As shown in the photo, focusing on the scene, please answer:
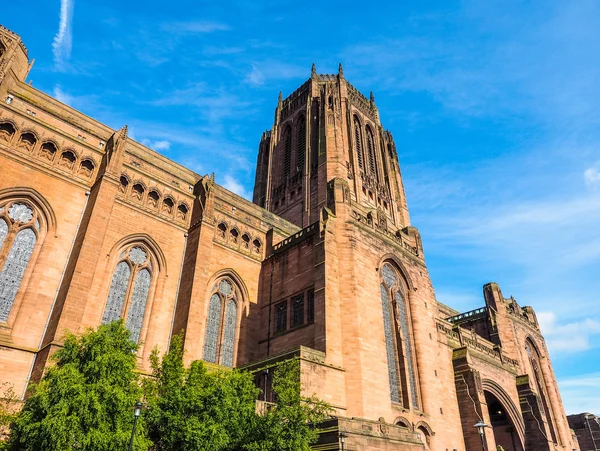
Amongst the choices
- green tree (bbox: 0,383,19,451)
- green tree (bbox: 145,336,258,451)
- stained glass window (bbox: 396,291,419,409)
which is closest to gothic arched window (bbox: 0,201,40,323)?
green tree (bbox: 0,383,19,451)

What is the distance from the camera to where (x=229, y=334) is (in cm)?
2642

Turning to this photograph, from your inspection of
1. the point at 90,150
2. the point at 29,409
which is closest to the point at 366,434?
the point at 29,409

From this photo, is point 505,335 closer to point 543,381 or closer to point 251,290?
point 543,381

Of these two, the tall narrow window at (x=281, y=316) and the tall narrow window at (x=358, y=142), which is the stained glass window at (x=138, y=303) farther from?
the tall narrow window at (x=358, y=142)

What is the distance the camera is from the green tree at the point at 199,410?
14938mm

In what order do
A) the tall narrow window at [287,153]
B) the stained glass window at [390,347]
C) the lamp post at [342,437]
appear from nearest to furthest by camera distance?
the lamp post at [342,437], the stained glass window at [390,347], the tall narrow window at [287,153]

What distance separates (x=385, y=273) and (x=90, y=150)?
18371 millimetres

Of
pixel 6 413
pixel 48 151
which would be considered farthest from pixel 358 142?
pixel 6 413

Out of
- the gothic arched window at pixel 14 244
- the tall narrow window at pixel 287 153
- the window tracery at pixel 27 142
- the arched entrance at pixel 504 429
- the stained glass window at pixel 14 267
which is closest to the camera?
the stained glass window at pixel 14 267

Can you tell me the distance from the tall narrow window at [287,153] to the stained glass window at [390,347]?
75.8ft

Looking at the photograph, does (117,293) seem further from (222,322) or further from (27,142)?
(27,142)

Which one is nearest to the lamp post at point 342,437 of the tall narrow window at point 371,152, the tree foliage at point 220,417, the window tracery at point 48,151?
the tree foliage at point 220,417

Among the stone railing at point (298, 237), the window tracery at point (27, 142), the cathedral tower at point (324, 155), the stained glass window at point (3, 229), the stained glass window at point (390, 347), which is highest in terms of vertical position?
the cathedral tower at point (324, 155)

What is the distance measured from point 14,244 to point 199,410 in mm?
11954
